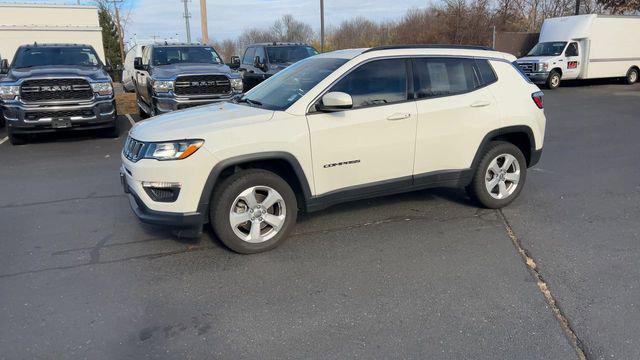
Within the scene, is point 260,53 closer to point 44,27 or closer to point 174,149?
point 174,149

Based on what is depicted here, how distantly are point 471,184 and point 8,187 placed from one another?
19.8ft

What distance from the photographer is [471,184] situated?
→ 5.41 m

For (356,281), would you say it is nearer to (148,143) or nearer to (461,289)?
(461,289)

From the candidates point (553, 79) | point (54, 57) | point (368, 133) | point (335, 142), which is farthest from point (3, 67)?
point (553, 79)

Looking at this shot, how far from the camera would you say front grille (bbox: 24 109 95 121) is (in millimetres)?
9328

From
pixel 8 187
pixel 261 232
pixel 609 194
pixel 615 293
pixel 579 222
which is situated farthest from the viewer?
pixel 8 187

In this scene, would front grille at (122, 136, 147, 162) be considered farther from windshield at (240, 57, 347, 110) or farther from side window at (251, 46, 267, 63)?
side window at (251, 46, 267, 63)

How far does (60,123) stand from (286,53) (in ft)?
23.3

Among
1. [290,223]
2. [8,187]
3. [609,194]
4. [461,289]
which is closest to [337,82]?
[290,223]

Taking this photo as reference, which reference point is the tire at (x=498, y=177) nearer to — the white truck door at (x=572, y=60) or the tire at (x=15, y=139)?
the tire at (x=15, y=139)

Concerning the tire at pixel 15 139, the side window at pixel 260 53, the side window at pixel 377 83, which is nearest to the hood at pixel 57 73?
the tire at pixel 15 139

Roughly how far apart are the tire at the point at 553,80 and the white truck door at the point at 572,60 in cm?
29

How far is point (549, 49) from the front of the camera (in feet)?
72.0

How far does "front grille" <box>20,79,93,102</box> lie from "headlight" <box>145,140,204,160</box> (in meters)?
6.58
